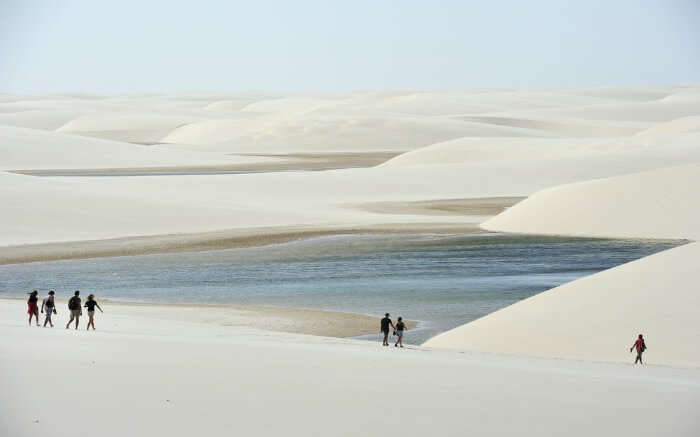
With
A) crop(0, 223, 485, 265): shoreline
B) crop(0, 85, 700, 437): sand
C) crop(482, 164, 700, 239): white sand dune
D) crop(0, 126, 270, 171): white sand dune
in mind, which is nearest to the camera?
crop(0, 85, 700, 437): sand

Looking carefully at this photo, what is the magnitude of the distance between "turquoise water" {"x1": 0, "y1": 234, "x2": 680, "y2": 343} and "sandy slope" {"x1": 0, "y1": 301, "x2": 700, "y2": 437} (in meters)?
5.91

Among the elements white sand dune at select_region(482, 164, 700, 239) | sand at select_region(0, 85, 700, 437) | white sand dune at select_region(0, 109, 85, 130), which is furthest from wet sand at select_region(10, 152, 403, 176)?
white sand dune at select_region(0, 109, 85, 130)

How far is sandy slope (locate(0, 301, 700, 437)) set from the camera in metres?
10.3

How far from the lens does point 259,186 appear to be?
176 ft

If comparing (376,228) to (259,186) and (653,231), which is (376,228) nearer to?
(653,231)

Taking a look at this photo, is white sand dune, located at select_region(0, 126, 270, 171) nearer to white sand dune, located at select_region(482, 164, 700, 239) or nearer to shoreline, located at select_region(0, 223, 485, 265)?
shoreline, located at select_region(0, 223, 485, 265)

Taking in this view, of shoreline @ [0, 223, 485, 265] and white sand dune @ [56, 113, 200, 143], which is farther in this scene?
white sand dune @ [56, 113, 200, 143]

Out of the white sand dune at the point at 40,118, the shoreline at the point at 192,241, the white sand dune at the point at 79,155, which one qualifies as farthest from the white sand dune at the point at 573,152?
the white sand dune at the point at 40,118

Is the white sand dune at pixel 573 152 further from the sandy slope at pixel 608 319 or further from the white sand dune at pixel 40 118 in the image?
the white sand dune at pixel 40 118

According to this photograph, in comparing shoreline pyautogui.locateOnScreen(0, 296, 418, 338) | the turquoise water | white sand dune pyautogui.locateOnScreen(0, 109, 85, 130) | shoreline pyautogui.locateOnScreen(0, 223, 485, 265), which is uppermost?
Answer: white sand dune pyautogui.locateOnScreen(0, 109, 85, 130)

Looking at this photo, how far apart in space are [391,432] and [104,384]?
9.91ft

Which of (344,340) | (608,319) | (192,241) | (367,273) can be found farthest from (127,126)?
(608,319)

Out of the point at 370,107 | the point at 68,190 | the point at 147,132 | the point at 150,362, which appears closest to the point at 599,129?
the point at 370,107

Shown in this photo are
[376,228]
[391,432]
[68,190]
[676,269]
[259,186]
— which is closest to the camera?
[391,432]
